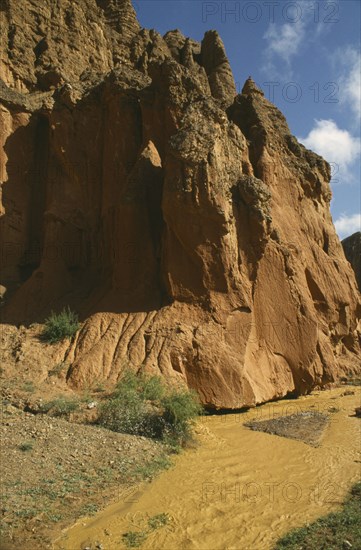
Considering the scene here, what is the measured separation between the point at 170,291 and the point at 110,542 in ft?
27.6

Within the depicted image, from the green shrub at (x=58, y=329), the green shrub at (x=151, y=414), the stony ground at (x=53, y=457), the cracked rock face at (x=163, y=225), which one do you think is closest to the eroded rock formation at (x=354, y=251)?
the cracked rock face at (x=163, y=225)

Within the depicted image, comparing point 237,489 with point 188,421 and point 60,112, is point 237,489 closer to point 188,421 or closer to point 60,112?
point 188,421

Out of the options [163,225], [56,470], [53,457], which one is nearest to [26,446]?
[53,457]

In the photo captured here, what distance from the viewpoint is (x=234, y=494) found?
290 inches

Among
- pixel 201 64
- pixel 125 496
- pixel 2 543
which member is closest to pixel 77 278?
pixel 125 496

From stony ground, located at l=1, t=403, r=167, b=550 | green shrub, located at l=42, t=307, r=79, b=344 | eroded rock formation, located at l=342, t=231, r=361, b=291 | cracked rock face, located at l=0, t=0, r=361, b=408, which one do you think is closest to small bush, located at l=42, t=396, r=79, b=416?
stony ground, located at l=1, t=403, r=167, b=550

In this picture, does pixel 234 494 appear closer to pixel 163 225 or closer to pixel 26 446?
pixel 26 446

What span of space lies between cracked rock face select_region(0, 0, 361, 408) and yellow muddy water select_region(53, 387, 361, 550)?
2.37 m

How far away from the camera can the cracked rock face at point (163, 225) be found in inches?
516

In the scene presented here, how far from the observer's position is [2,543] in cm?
545

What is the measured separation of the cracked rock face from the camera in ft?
43.0

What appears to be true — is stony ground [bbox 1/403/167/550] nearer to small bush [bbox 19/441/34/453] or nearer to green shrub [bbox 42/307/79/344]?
small bush [bbox 19/441/34/453]

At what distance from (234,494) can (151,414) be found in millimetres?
3050

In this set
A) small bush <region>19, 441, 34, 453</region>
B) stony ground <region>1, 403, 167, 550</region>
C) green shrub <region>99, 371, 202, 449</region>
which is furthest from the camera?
green shrub <region>99, 371, 202, 449</region>
